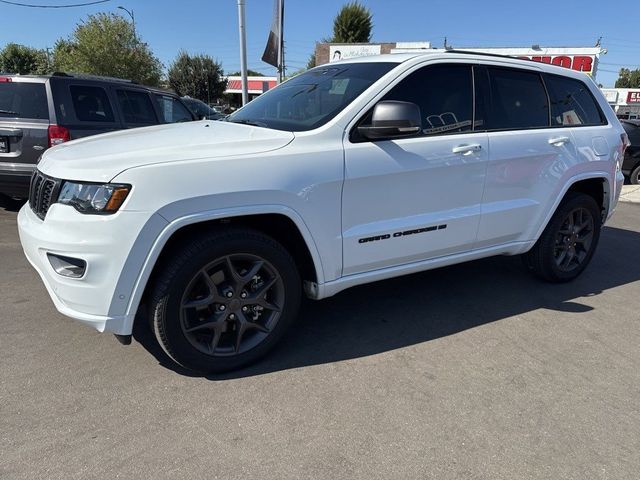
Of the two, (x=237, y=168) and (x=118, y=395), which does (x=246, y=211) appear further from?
(x=118, y=395)

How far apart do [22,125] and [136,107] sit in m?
1.69

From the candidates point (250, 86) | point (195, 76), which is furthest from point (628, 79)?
point (195, 76)

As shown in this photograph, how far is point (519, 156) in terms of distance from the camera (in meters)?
3.72

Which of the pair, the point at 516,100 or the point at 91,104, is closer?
the point at 516,100

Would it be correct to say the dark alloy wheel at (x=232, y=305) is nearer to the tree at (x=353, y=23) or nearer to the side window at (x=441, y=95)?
the side window at (x=441, y=95)

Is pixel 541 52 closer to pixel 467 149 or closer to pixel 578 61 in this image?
pixel 578 61

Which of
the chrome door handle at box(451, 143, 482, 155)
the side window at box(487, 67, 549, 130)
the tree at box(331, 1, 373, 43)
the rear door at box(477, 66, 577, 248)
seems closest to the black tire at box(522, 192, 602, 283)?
the rear door at box(477, 66, 577, 248)

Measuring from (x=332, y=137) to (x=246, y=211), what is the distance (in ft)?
2.36

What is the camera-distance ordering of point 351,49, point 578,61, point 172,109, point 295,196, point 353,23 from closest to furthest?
point 295,196, point 172,109, point 578,61, point 351,49, point 353,23

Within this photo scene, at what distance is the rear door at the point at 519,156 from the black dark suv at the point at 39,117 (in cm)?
477

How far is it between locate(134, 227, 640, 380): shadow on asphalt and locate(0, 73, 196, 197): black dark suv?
3.34 metres

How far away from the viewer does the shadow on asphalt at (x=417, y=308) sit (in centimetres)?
320

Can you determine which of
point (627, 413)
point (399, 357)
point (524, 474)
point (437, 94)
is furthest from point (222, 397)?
point (437, 94)

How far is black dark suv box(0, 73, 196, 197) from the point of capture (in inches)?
219
